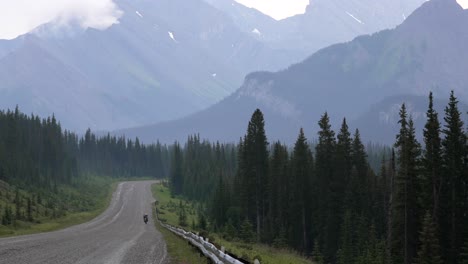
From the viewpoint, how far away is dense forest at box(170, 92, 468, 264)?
188 feet

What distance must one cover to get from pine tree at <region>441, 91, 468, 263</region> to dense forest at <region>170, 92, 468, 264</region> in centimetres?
10

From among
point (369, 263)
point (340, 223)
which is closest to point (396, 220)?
point (369, 263)

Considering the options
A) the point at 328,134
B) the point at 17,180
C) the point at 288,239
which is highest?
the point at 328,134

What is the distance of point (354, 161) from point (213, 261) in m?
60.4

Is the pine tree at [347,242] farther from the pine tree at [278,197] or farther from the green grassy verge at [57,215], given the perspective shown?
the green grassy verge at [57,215]

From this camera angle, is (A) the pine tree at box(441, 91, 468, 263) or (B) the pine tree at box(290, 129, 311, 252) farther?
(B) the pine tree at box(290, 129, 311, 252)

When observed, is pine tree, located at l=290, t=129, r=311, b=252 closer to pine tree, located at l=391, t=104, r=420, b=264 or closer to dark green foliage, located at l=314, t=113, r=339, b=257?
dark green foliage, located at l=314, t=113, r=339, b=257

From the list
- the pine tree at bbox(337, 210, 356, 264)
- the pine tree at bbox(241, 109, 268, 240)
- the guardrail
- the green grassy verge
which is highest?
the pine tree at bbox(241, 109, 268, 240)

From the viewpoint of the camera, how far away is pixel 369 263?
57875 millimetres

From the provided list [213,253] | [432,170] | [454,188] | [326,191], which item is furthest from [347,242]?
[213,253]

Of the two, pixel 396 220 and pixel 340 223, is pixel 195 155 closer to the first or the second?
pixel 340 223

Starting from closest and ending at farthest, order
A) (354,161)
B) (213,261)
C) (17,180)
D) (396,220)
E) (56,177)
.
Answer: (213,261) < (396,220) < (354,161) < (17,180) < (56,177)

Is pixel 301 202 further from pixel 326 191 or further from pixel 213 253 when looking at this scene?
pixel 213 253

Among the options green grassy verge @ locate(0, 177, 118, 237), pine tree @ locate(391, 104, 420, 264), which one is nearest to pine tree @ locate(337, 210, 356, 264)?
pine tree @ locate(391, 104, 420, 264)
